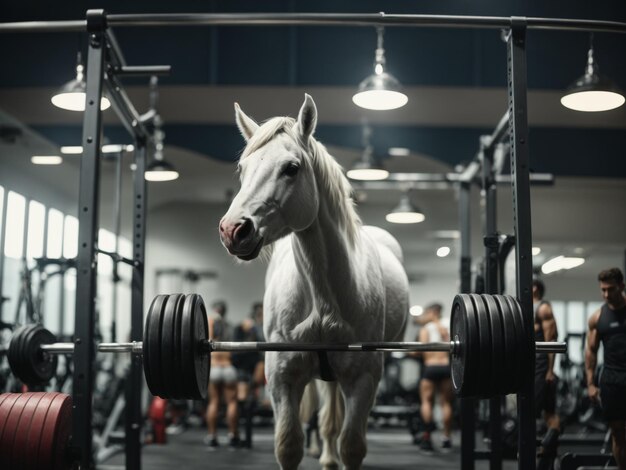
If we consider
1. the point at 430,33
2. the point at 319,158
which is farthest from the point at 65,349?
the point at 430,33

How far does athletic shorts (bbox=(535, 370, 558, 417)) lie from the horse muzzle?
3167 millimetres

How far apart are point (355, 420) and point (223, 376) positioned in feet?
16.7

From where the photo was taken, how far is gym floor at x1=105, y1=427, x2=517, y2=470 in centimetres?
679

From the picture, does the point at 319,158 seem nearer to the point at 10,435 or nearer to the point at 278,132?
the point at 278,132

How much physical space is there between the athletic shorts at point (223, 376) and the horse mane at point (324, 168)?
495 cm

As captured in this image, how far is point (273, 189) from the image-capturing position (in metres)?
2.73

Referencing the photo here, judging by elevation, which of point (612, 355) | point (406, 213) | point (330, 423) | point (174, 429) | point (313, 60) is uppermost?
point (313, 60)

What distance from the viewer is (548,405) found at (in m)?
5.23

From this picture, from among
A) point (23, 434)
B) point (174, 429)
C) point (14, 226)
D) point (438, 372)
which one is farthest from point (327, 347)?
point (174, 429)

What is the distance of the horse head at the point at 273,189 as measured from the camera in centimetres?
256

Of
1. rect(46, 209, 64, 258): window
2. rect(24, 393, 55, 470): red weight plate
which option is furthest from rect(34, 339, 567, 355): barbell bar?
rect(46, 209, 64, 258): window

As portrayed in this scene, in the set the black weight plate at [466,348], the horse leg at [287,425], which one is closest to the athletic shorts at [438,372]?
the horse leg at [287,425]

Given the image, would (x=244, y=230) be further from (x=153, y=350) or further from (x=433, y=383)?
(x=433, y=383)

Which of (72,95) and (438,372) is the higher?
(72,95)
